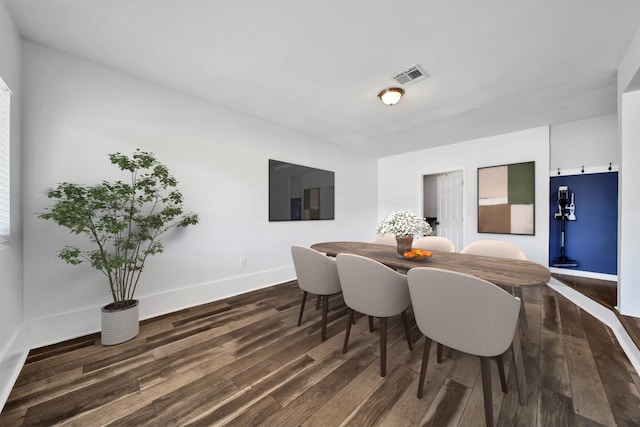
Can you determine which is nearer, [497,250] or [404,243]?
[404,243]

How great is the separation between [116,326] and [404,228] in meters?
2.53

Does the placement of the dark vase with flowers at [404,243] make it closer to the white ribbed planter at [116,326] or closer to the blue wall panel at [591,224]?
the white ribbed planter at [116,326]

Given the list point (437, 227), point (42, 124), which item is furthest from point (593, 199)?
point (42, 124)

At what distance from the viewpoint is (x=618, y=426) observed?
113cm

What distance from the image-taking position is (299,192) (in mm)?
3832

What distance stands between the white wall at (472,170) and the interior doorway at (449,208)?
21cm

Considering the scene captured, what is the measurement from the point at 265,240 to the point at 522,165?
430 cm

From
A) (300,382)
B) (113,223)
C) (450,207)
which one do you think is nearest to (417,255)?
(300,382)

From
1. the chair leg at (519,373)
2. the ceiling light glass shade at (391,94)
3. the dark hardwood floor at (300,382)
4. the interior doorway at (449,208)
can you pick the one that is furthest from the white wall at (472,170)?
the chair leg at (519,373)

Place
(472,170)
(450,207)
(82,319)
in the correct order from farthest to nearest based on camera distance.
A: (450,207) < (472,170) < (82,319)

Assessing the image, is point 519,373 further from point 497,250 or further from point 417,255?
point 497,250

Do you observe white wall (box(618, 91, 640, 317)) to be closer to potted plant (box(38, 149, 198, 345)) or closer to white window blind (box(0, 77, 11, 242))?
potted plant (box(38, 149, 198, 345))

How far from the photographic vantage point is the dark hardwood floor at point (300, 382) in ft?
3.98

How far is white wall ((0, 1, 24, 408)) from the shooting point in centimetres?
145
